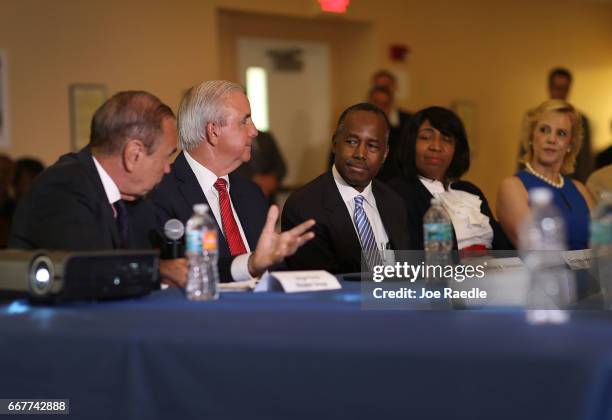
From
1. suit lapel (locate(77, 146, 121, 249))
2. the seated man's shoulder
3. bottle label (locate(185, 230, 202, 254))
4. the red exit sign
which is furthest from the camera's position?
the red exit sign

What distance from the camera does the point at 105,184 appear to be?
271cm

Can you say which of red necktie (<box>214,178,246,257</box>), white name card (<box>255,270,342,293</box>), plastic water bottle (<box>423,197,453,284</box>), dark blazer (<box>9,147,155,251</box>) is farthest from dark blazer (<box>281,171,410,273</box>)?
dark blazer (<box>9,147,155,251</box>)

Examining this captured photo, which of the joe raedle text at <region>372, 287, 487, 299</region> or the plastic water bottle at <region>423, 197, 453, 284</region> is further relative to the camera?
the plastic water bottle at <region>423, 197, 453, 284</region>

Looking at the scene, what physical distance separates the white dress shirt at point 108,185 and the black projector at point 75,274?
0.46 meters

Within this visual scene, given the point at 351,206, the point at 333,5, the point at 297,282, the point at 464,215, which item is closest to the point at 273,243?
the point at 297,282

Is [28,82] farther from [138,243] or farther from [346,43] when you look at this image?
[138,243]

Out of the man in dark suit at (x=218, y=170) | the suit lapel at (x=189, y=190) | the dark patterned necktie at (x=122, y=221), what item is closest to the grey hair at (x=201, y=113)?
the man in dark suit at (x=218, y=170)

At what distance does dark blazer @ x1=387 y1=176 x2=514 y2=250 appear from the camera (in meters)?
3.90

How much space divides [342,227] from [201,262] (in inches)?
44.9

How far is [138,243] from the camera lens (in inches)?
117

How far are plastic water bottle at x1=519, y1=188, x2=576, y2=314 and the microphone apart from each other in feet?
3.38

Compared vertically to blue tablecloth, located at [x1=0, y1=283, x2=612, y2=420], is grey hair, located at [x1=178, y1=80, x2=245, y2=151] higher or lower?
higher

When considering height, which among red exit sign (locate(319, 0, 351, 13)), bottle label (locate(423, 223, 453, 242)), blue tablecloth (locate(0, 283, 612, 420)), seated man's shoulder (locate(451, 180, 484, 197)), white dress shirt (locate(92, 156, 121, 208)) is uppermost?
red exit sign (locate(319, 0, 351, 13))

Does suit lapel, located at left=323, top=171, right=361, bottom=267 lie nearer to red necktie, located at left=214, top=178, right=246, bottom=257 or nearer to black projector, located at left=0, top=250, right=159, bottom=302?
red necktie, located at left=214, top=178, right=246, bottom=257
